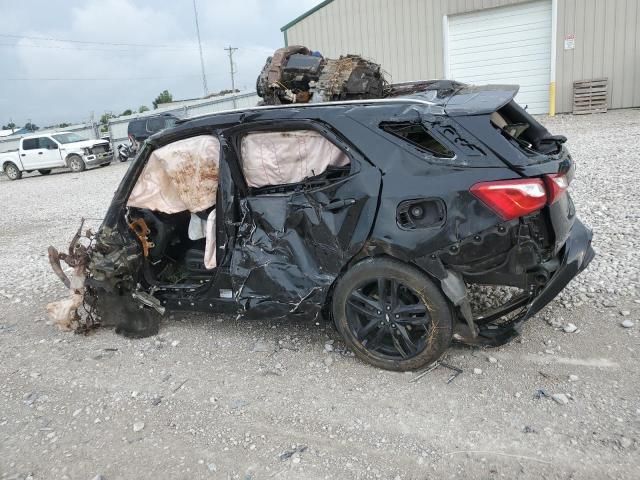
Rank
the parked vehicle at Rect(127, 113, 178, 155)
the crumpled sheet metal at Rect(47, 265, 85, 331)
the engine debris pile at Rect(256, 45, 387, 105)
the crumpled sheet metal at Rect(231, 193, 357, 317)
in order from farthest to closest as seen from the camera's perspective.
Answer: the parked vehicle at Rect(127, 113, 178, 155)
the crumpled sheet metal at Rect(47, 265, 85, 331)
the engine debris pile at Rect(256, 45, 387, 105)
the crumpled sheet metal at Rect(231, 193, 357, 317)

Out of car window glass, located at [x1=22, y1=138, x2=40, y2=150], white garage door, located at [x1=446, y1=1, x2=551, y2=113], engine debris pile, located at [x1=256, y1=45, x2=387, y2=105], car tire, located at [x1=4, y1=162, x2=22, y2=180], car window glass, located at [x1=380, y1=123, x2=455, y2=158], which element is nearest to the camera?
car window glass, located at [x1=380, y1=123, x2=455, y2=158]

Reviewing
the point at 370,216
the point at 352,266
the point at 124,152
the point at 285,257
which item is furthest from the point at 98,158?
the point at 370,216

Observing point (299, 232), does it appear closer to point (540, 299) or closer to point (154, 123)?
point (540, 299)

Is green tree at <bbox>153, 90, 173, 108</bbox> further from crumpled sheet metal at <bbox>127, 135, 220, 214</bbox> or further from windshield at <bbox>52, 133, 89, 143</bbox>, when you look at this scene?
crumpled sheet metal at <bbox>127, 135, 220, 214</bbox>

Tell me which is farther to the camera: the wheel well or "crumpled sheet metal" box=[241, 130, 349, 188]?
"crumpled sheet metal" box=[241, 130, 349, 188]

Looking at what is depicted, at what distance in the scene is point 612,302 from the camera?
380cm

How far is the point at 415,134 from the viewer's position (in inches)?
119

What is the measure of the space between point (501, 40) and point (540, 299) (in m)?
15.1

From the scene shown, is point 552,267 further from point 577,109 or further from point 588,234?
point 577,109

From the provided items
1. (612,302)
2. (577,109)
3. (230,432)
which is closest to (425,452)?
(230,432)

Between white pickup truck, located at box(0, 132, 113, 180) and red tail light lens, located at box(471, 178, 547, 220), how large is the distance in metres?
20.9

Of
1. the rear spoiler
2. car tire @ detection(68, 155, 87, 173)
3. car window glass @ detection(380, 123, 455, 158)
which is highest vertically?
the rear spoiler

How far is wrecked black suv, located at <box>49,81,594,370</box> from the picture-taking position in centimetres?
283

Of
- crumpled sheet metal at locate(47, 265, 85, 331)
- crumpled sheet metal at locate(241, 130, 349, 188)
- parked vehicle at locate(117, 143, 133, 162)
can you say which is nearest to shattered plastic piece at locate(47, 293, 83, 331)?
crumpled sheet metal at locate(47, 265, 85, 331)
